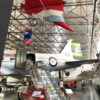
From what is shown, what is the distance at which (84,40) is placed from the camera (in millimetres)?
25016

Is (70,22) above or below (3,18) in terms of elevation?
above

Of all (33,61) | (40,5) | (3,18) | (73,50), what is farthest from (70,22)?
(3,18)

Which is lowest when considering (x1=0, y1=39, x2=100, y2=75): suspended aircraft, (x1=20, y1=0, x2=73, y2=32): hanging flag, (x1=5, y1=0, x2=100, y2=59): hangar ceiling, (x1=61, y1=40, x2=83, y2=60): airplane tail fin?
(x1=0, y1=39, x2=100, y2=75): suspended aircraft

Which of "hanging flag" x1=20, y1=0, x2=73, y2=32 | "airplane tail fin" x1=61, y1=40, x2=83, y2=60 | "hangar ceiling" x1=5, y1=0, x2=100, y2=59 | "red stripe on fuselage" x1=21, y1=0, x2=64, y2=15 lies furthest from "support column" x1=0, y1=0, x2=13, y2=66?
"airplane tail fin" x1=61, y1=40, x2=83, y2=60

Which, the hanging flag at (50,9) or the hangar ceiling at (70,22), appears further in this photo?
the hangar ceiling at (70,22)

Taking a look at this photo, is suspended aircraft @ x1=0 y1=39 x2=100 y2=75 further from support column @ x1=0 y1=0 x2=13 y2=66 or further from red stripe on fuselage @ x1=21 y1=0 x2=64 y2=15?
support column @ x1=0 y1=0 x2=13 y2=66

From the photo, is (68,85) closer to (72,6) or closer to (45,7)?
(72,6)

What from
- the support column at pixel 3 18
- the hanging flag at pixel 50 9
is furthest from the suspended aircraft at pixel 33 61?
the support column at pixel 3 18

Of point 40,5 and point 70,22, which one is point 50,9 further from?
point 70,22

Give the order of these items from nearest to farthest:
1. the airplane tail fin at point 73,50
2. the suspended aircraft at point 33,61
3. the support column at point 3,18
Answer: the support column at point 3,18
the suspended aircraft at point 33,61
the airplane tail fin at point 73,50

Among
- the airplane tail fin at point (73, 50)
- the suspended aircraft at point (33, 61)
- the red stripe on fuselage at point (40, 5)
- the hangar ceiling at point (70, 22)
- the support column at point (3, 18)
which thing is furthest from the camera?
the airplane tail fin at point (73, 50)

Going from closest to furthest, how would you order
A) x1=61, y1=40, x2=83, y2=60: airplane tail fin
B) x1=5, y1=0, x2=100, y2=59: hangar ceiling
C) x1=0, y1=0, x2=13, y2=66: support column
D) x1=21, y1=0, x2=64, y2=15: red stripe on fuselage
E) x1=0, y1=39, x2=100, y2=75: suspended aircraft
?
1. x1=0, y1=0, x2=13, y2=66: support column
2. x1=21, y1=0, x2=64, y2=15: red stripe on fuselage
3. x1=0, y1=39, x2=100, y2=75: suspended aircraft
4. x1=5, y1=0, x2=100, y2=59: hangar ceiling
5. x1=61, y1=40, x2=83, y2=60: airplane tail fin

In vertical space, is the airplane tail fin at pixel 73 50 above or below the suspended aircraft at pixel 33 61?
above

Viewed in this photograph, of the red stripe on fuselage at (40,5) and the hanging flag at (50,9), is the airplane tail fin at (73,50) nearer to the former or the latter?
the hanging flag at (50,9)
